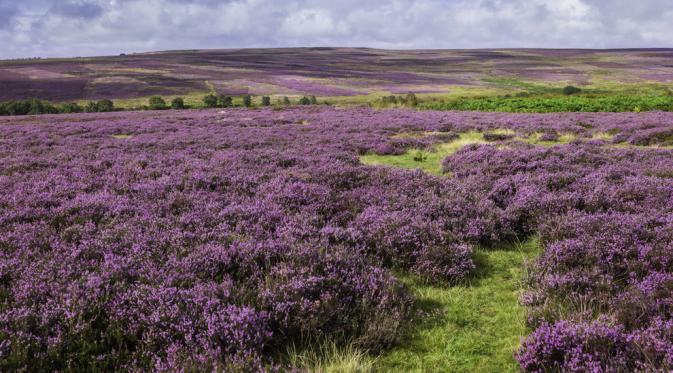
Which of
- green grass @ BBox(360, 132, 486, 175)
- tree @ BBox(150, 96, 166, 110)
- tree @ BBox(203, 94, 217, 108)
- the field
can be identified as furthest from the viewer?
tree @ BBox(203, 94, 217, 108)

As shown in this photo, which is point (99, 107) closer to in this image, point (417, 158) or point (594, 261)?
point (417, 158)

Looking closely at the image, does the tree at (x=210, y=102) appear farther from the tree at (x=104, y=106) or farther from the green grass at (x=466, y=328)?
the green grass at (x=466, y=328)

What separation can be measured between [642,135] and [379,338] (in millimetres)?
17938

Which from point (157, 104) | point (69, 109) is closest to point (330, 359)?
point (69, 109)

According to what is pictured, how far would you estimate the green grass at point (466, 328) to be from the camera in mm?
3332

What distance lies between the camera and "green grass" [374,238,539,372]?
10.9 feet

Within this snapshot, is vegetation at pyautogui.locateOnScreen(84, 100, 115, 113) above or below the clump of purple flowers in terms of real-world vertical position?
above

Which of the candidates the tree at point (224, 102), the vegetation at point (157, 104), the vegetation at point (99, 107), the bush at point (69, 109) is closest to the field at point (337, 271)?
the bush at point (69, 109)

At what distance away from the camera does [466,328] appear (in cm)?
383

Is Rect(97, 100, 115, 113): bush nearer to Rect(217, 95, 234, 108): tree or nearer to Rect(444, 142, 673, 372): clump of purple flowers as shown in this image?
Rect(217, 95, 234, 108): tree

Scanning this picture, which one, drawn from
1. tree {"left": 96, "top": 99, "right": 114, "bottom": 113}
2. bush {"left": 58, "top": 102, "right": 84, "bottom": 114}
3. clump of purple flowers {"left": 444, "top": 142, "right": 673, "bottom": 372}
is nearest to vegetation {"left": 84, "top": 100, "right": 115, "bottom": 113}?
tree {"left": 96, "top": 99, "right": 114, "bottom": 113}

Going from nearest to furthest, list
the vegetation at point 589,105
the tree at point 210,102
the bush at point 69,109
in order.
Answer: the vegetation at point 589,105, the bush at point 69,109, the tree at point 210,102

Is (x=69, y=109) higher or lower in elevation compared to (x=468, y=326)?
higher

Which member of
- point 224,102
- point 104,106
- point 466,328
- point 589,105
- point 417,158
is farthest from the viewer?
point 224,102
